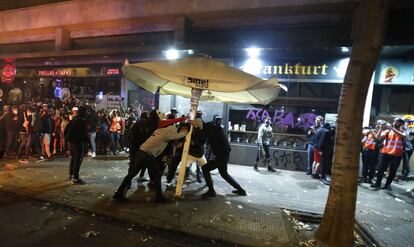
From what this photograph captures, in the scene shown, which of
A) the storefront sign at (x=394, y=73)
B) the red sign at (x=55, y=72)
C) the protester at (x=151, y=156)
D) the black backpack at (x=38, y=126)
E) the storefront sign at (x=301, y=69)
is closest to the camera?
the protester at (x=151, y=156)

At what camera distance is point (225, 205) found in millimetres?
6859

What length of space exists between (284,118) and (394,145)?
4428 millimetres

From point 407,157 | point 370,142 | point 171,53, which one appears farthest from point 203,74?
point 407,157

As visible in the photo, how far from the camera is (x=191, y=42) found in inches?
516

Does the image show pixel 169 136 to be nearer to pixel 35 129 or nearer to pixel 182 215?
pixel 182 215

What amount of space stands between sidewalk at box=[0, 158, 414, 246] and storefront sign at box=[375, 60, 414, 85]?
4165 mm

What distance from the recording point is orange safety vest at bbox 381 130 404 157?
9031 mm

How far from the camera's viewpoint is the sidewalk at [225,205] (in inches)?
217

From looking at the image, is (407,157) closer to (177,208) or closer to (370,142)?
(370,142)

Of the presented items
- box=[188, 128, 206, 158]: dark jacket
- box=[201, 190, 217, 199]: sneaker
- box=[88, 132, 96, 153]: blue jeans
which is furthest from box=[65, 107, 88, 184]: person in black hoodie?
box=[88, 132, 96, 153]: blue jeans

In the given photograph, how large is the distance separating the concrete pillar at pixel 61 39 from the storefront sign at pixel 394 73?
14.7 metres

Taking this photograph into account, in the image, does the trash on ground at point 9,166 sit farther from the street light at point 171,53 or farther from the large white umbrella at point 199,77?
the street light at point 171,53

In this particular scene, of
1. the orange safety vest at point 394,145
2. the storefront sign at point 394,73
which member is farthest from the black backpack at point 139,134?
the storefront sign at point 394,73

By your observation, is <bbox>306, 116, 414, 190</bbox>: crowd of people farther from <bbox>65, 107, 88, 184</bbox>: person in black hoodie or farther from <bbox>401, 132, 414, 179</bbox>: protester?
<bbox>65, 107, 88, 184</bbox>: person in black hoodie
